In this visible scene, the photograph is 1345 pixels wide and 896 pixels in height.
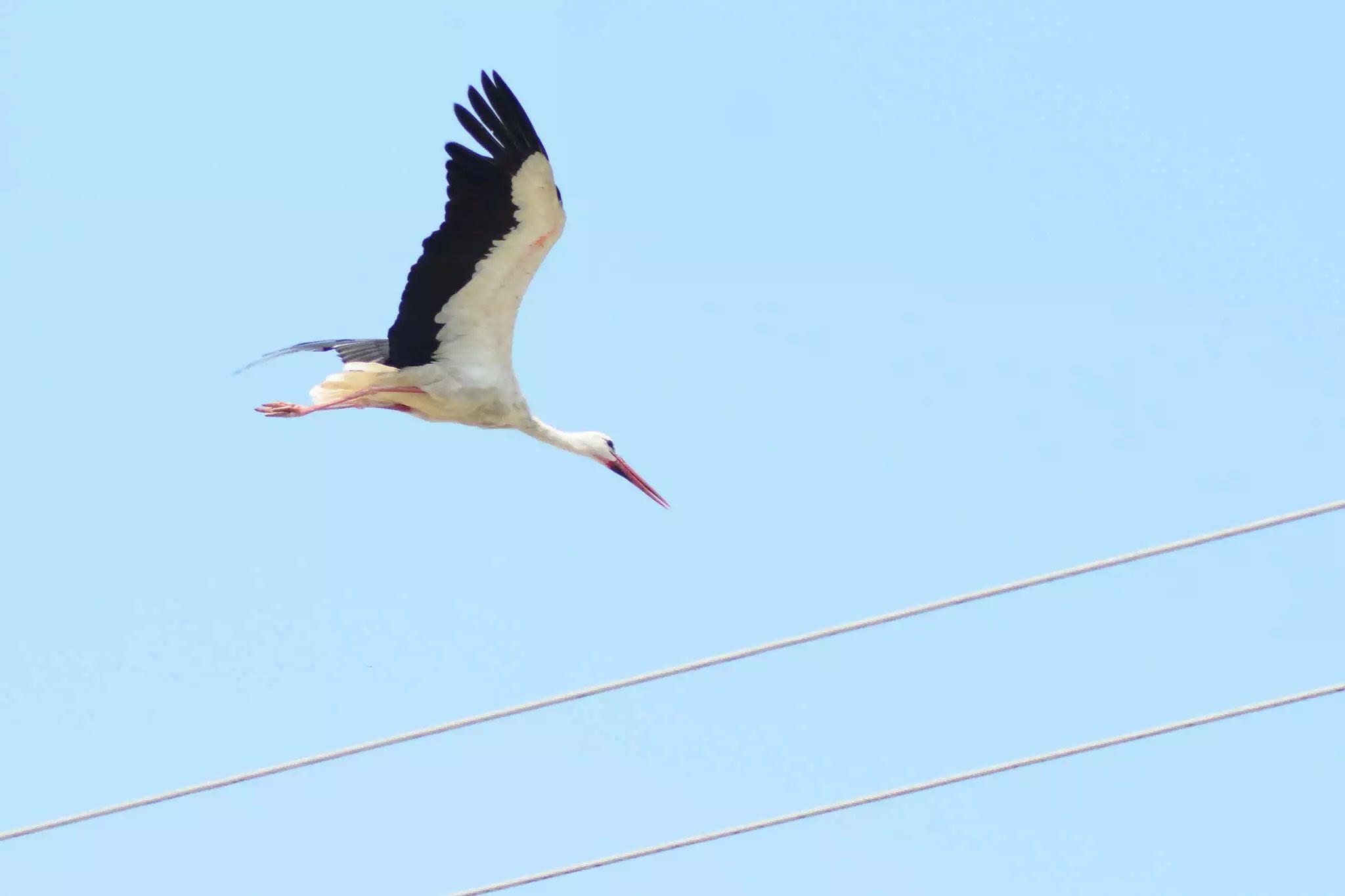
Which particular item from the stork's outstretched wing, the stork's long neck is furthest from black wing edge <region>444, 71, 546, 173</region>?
the stork's long neck

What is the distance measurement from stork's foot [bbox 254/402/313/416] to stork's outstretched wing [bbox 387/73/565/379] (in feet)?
1.89

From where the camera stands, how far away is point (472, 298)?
36.7 ft

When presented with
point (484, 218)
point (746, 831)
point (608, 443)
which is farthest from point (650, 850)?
point (608, 443)

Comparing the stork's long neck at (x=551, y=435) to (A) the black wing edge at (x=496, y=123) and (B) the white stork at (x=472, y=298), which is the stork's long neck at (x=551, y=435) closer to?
(B) the white stork at (x=472, y=298)

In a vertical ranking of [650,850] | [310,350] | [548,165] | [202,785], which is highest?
[548,165]

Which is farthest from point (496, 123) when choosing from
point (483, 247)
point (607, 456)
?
point (607, 456)

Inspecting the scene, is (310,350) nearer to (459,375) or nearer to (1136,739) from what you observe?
(459,375)

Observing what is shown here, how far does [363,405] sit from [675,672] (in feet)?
17.2

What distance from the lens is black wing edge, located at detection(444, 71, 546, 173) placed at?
10203 mm

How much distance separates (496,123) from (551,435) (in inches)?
105

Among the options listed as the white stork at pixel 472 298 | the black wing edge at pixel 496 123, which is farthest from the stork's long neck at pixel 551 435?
the black wing edge at pixel 496 123

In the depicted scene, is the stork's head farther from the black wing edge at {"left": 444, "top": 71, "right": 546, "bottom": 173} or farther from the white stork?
the black wing edge at {"left": 444, "top": 71, "right": 546, "bottom": 173}

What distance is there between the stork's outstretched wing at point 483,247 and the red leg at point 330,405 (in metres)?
0.14

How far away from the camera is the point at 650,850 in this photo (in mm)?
6473
